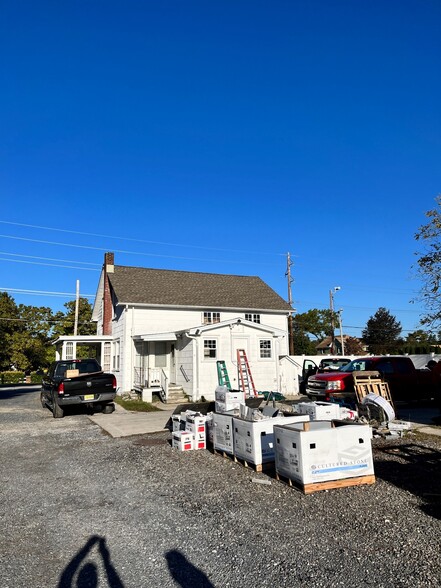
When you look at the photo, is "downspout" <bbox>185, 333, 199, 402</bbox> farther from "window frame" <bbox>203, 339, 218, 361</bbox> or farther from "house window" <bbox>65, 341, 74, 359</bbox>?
"house window" <bbox>65, 341, 74, 359</bbox>

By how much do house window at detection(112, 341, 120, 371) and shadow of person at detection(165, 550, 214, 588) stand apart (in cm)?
2007

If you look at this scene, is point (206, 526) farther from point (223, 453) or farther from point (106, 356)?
point (106, 356)

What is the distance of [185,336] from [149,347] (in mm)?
3066

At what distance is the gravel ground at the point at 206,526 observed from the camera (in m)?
3.94

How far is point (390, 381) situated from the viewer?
51.9 feet

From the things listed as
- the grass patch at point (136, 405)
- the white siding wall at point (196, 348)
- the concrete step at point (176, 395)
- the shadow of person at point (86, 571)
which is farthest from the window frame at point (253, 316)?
the shadow of person at point (86, 571)

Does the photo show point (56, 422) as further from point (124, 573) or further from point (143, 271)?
point (143, 271)

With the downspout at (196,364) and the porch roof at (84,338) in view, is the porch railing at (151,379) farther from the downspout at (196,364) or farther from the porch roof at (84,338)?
the porch roof at (84,338)

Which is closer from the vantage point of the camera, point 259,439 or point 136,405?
point 259,439

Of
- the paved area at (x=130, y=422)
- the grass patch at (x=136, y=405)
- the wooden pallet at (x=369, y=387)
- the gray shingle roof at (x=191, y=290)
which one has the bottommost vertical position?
the paved area at (x=130, y=422)

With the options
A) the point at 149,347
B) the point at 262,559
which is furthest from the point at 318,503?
the point at 149,347

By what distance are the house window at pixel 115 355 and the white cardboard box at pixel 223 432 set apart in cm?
1551

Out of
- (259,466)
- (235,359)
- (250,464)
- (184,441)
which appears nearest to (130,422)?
(184,441)

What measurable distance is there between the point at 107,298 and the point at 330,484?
23.2 metres
